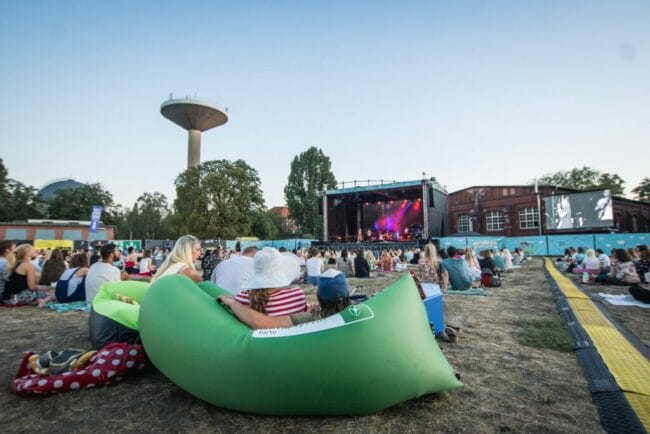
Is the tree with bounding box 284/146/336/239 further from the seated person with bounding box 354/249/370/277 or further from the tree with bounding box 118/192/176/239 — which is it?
the seated person with bounding box 354/249/370/277

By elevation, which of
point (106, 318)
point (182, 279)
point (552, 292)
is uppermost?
point (182, 279)

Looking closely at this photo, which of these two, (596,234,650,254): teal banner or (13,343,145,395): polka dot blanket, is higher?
(596,234,650,254): teal banner

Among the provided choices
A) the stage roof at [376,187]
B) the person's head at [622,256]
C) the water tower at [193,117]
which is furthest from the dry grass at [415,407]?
the water tower at [193,117]

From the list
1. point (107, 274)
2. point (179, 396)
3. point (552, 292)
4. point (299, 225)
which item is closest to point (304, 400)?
point (179, 396)

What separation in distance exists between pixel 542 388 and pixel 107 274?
5.21 metres

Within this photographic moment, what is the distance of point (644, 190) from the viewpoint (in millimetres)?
38344

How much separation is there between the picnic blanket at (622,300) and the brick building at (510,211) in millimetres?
20495

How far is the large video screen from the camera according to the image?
67.4 feet

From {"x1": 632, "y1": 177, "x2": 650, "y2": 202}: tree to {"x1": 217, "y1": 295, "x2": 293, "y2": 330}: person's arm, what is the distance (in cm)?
5184

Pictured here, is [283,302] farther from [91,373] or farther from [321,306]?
A: [91,373]

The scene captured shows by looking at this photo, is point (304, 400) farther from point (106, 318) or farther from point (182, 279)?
point (106, 318)

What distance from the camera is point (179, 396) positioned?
2.23 meters

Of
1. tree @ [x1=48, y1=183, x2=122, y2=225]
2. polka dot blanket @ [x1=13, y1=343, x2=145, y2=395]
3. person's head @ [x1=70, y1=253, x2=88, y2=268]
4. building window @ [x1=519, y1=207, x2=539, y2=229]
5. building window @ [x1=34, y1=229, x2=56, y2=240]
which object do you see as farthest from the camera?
tree @ [x1=48, y1=183, x2=122, y2=225]

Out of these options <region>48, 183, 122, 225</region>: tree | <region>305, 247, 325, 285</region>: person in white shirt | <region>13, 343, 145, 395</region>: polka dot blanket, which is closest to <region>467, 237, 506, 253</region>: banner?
<region>305, 247, 325, 285</region>: person in white shirt
